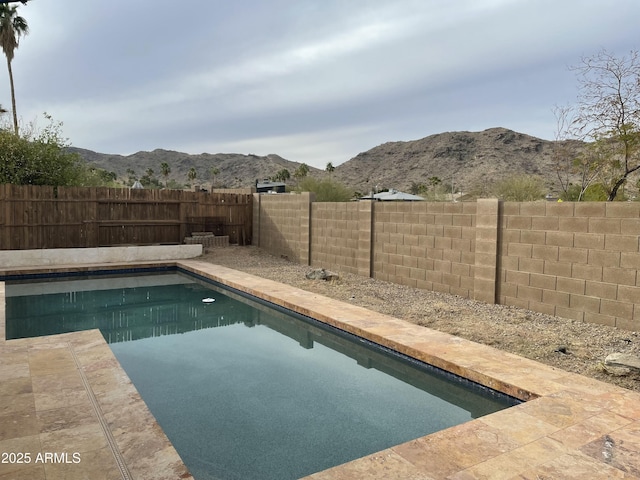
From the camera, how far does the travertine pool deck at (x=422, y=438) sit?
2691 mm

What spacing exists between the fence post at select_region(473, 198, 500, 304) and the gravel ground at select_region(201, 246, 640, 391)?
0.23 meters

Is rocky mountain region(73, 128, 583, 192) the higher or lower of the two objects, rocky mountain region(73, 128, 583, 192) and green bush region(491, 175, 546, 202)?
the higher

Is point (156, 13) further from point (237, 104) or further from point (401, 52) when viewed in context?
point (237, 104)

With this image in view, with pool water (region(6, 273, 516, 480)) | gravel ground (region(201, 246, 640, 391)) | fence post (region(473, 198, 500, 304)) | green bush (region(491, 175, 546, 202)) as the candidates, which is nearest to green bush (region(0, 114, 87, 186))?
pool water (region(6, 273, 516, 480))

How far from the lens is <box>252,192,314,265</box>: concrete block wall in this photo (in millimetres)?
12070

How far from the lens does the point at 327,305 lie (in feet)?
23.8

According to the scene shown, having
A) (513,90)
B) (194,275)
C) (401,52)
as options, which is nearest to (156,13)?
(194,275)

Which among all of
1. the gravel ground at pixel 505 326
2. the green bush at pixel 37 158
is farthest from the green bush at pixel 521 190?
the green bush at pixel 37 158

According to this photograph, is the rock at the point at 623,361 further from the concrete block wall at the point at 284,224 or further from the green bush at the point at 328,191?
the green bush at the point at 328,191

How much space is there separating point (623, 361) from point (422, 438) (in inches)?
95.8

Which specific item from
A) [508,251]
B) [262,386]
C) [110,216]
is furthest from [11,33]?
[508,251]

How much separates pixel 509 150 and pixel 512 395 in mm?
43347

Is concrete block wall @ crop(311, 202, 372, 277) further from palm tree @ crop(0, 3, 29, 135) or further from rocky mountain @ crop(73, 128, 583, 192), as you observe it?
rocky mountain @ crop(73, 128, 583, 192)

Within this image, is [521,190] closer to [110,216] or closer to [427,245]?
[427,245]
